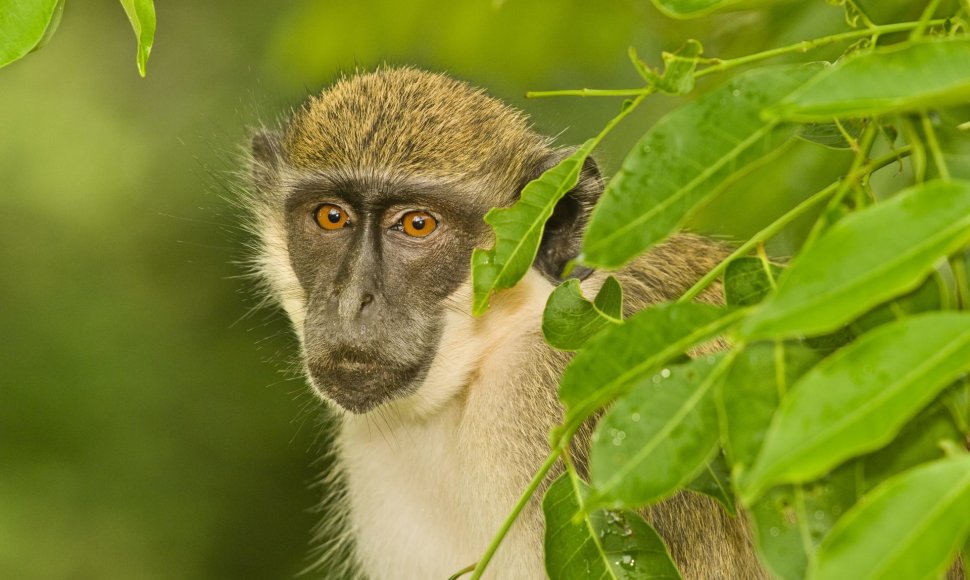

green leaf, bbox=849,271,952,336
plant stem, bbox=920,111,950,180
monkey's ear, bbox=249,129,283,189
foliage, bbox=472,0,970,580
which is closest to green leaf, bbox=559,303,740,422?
foliage, bbox=472,0,970,580

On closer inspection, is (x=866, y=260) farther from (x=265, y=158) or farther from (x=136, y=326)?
(x=136, y=326)

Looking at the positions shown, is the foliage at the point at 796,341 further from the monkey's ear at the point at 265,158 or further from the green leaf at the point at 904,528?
the monkey's ear at the point at 265,158

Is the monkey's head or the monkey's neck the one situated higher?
the monkey's head

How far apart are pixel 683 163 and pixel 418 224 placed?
70.9 inches

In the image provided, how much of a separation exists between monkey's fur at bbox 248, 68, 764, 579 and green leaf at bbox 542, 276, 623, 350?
1.13 metres

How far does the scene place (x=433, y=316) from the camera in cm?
306

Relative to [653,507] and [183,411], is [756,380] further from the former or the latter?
[183,411]

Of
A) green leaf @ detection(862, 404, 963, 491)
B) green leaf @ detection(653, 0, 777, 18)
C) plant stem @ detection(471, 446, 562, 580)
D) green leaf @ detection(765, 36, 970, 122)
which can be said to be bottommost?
green leaf @ detection(862, 404, 963, 491)

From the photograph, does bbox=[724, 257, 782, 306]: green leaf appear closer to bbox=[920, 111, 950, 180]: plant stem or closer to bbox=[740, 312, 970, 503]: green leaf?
bbox=[920, 111, 950, 180]: plant stem

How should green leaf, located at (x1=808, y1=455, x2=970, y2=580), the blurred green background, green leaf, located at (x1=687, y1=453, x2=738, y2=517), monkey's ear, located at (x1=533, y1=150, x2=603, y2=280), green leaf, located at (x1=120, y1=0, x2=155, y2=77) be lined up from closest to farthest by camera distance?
green leaf, located at (x1=808, y1=455, x2=970, y2=580) → green leaf, located at (x1=687, y1=453, x2=738, y2=517) → green leaf, located at (x1=120, y1=0, x2=155, y2=77) → monkey's ear, located at (x1=533, y1=150, x2=603, y2=280) → the blurred green background

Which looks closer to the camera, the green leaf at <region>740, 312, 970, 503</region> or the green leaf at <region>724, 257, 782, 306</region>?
the green leaf at <region>740, 312, 970, 503</region>

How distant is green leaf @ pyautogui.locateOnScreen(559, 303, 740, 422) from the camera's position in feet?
4.36

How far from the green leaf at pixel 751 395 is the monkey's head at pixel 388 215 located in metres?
1.66

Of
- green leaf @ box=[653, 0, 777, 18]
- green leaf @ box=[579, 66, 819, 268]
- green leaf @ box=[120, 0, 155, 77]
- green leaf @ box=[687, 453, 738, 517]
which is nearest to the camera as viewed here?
green leaf @ box=[579, 66, 819, 268]
